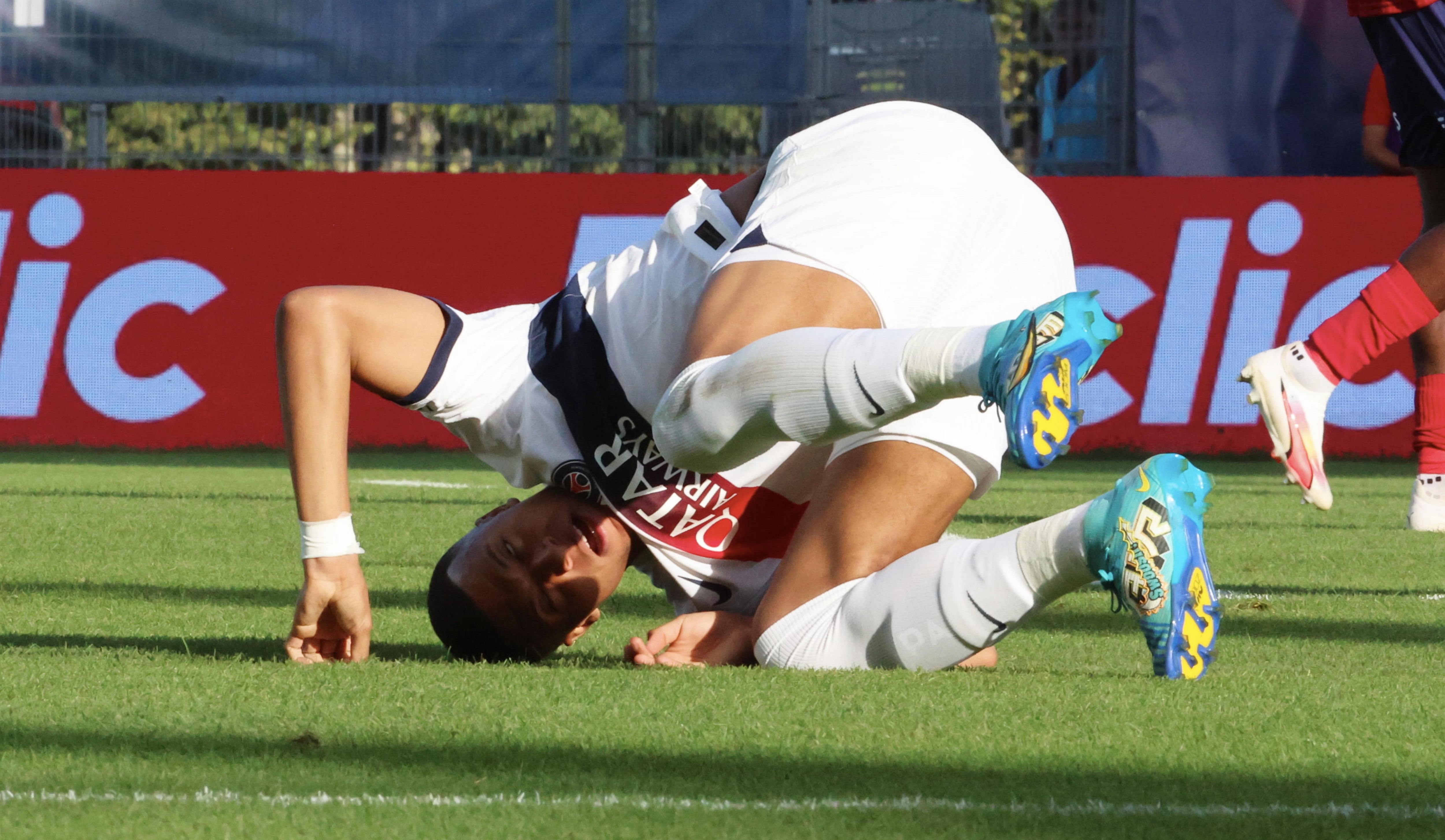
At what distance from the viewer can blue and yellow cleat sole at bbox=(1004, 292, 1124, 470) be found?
2.10 meters

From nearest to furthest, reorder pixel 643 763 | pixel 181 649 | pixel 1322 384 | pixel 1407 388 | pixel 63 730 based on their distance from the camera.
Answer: pixel 643 763 < pixel 63 730 < pixel 181 649 < pixel 1322 384 < pixel 1407 388

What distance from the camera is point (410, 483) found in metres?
7.27

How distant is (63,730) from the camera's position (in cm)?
216

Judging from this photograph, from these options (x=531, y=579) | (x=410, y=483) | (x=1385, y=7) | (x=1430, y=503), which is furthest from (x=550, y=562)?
(x=410, y=483)

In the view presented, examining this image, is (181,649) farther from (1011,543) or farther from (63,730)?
(1011,543)

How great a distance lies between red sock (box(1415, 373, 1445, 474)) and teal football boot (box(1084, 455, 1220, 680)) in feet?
9.03

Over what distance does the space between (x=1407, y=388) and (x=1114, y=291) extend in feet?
5.11

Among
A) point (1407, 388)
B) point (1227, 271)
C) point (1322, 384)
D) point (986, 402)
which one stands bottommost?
point (1407, 388)

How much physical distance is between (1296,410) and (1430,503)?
1.96 m

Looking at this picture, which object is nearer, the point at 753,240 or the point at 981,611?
the point at 981,611

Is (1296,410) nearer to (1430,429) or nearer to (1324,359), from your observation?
(1324,359)

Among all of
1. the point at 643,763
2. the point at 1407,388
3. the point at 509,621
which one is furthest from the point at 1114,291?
the point at 643,763

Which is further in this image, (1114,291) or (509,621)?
(1114,291)

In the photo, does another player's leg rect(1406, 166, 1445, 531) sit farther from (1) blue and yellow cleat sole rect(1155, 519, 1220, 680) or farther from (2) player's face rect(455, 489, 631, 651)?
(2) player's face rect(455, 489, 631, 651)
